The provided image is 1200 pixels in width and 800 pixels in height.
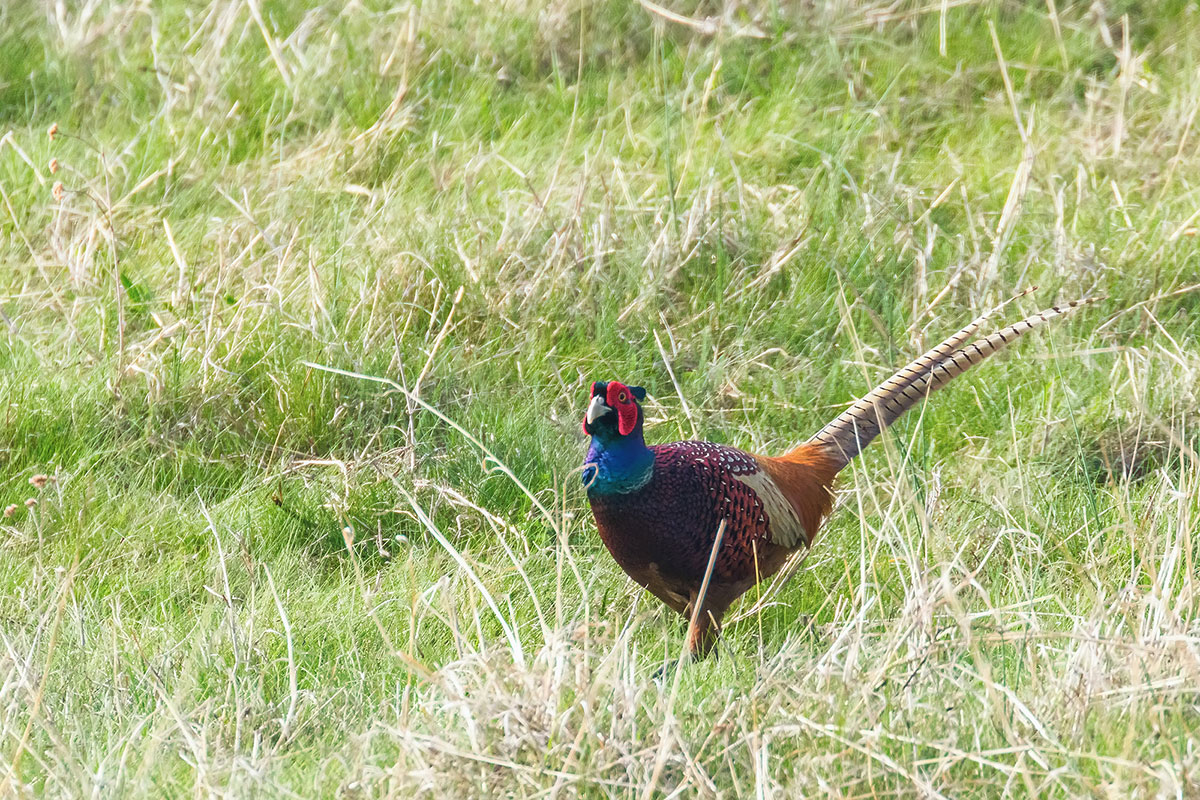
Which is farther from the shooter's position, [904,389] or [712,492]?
[904,389]

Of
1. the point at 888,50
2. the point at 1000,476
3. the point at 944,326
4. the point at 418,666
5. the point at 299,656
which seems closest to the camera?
the point at 418,666

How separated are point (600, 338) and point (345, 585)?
3.80 ft

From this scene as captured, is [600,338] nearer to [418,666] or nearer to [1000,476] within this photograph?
[1000,476]

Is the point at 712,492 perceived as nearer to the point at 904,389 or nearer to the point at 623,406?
the point at 623,406

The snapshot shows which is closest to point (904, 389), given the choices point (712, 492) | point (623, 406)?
point (712, 492)

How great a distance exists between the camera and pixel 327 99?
5.00m

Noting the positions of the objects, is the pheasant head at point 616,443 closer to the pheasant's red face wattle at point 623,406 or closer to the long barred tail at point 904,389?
the pheasant's red face wattle at point 623,406

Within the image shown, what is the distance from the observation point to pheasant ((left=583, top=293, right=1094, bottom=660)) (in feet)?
9.71

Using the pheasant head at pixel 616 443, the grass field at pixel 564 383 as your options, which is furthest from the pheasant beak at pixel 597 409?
the grass field at pixel 564 383

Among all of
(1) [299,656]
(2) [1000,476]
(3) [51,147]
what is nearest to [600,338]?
(2) [1000,476]

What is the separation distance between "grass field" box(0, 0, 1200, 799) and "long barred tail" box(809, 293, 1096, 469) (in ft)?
0.35

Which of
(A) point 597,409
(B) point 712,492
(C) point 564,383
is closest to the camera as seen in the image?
(A) point 597,409

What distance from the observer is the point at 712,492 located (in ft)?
10.1

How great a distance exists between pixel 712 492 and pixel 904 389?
27.2 inches
